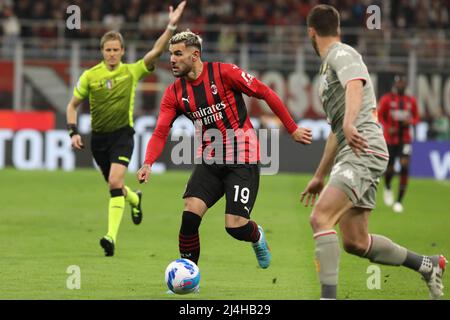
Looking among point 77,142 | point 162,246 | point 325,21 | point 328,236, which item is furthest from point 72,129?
point 328,236

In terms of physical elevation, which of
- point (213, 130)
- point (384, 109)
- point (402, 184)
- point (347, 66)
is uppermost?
point (347, 66)

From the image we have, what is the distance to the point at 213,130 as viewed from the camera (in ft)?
31.3

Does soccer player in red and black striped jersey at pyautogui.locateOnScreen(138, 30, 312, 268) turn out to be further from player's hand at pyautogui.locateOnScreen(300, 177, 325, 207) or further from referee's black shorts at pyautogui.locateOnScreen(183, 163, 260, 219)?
player's hand at pyautogui.locateOnScreen(300, 177, 325, 207)

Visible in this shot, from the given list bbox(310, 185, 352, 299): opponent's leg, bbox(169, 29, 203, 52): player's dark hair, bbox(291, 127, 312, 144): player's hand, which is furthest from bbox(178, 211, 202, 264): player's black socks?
bbox(310, 185, 352, 299): opponent's leg

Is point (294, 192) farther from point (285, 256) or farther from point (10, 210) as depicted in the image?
point (285, 256)

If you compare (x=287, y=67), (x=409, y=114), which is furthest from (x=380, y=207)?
(x=287, y=67)

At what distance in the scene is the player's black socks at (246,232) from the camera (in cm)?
946

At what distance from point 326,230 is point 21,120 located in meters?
19.1

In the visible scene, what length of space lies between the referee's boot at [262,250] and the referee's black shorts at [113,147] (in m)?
2.65

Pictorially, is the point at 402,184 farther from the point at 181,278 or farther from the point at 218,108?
the point at 181,278

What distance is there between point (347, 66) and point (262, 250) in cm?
290

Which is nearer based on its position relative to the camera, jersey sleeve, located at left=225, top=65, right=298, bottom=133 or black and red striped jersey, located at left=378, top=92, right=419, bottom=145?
jersey sleeve, located at left=225, top=65, right=298, bottom=133

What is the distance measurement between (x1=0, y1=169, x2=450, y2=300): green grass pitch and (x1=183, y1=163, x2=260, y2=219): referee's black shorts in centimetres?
76

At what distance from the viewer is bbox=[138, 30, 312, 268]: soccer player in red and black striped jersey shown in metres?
9.29
